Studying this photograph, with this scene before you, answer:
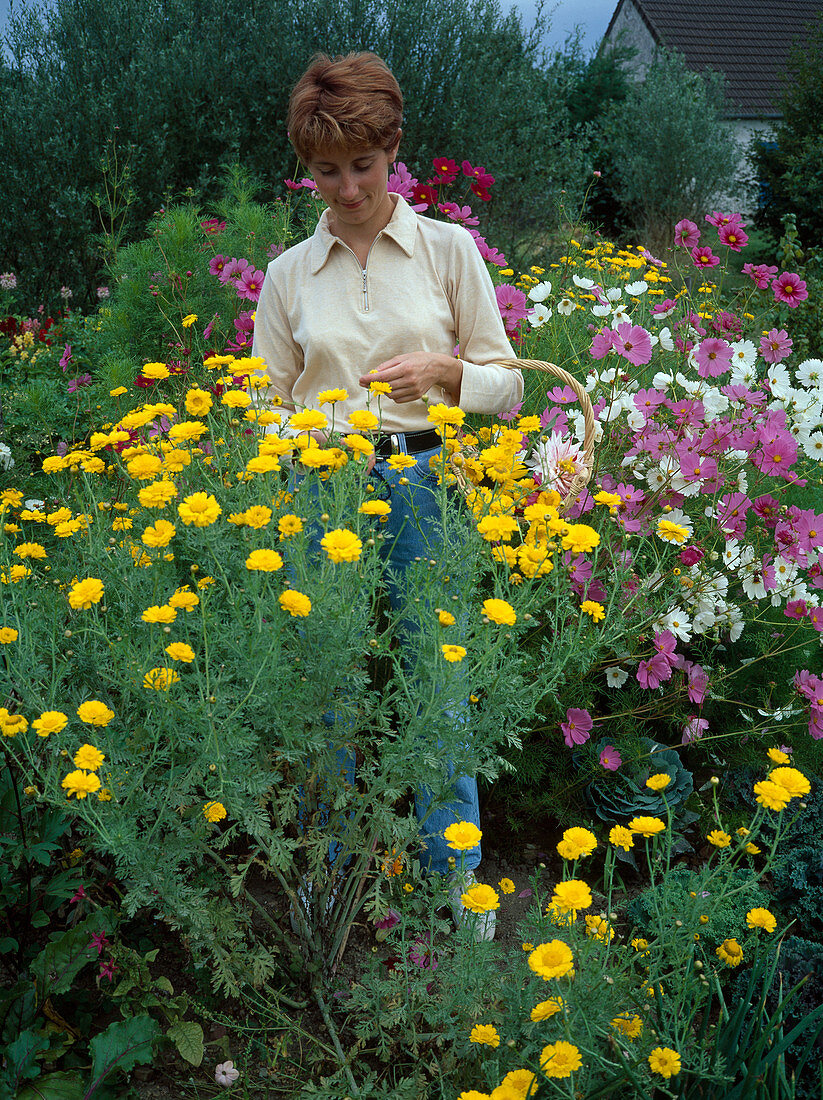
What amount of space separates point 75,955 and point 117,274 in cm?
408

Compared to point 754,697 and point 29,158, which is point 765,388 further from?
point 29,158

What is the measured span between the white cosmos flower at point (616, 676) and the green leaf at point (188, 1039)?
1.34 meters

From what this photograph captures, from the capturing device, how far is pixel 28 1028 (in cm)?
163

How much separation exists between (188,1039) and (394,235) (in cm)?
184

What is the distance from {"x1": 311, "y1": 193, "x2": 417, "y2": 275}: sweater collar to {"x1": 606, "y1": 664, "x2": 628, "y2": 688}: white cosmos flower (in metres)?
1.25

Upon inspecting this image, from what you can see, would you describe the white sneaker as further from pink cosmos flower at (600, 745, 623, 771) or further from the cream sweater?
the cream sweater

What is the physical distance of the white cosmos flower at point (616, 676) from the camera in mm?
2414

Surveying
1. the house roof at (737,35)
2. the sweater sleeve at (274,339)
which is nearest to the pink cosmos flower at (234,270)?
the sweater sleeve at (274,339)

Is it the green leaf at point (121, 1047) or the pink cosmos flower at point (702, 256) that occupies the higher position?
the pink cosmos flower at point (702, 256)

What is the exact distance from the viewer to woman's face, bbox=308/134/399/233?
1.98 m

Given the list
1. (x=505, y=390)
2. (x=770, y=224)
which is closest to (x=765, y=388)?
(x=505, y=390)

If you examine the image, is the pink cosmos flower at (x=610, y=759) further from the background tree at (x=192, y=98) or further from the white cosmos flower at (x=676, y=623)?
the background tree at (x=192, y=98)

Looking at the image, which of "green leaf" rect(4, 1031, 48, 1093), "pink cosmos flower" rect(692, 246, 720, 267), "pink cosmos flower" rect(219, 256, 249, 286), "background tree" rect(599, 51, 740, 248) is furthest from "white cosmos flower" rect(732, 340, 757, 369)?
"background tree" rect(599, 51, 740, 248)

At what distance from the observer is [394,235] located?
2.12 meters
